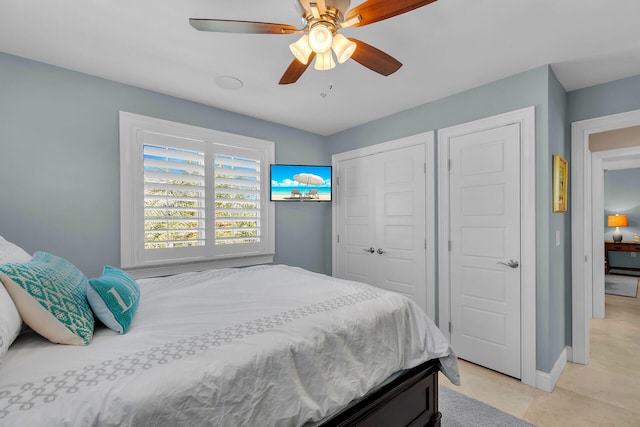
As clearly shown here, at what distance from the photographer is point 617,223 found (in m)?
6.39

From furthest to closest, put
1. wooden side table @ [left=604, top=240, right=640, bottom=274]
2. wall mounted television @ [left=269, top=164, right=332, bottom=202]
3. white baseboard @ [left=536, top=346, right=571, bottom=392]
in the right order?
wooden side table @ [left=604, top=240, right=640, bottom=274], wall mounted television @ [left=269, top=164, right=332, bottom=202], white baseboard @ [left=536, top=346, right=571, bottom=392]

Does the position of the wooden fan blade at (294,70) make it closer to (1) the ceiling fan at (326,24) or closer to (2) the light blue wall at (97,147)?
(1) the ceiling fan at (326,24)

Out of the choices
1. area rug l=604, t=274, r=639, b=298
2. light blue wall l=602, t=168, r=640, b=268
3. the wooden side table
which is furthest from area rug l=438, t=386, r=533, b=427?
light blue wall l=602, t=168, r=640, b=268

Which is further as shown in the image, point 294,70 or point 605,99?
point 605,99

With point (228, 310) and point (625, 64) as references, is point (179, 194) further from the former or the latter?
point (625, 64)

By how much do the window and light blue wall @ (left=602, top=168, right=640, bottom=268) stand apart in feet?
25.7

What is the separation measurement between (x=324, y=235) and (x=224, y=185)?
165 centimetres

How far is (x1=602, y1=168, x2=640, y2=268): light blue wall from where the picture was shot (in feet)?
20.6

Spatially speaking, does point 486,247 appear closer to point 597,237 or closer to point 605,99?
point 605,99

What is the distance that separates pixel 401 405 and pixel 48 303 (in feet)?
5.35

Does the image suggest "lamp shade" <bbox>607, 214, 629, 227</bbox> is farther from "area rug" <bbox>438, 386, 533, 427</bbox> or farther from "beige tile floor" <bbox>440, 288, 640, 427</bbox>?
"area rug" <bbox>438, 386, 533, 427</bbox>

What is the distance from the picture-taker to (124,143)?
2.53 meters

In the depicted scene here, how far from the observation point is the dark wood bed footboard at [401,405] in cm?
129

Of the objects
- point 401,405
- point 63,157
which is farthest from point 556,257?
point 63,157
